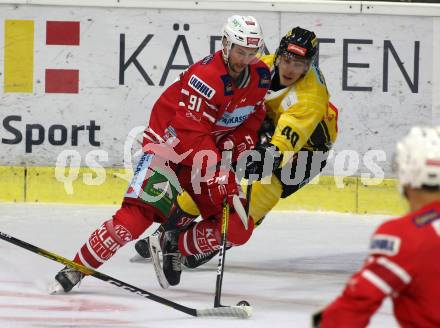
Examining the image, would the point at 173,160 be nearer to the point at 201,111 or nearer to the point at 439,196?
the point at 201,111

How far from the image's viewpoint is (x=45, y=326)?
379cm

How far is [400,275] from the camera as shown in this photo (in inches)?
77.7

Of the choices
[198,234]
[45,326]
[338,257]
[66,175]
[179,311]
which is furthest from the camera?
[66,175]

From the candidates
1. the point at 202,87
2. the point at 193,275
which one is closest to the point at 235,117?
the point at 202,87

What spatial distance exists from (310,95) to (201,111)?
79 cm

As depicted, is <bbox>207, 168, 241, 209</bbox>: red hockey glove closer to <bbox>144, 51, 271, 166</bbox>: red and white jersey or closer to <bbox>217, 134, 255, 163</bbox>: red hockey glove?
<bbox>144, 51, 271, 166</bbox>: red and white jersey

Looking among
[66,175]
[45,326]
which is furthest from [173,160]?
[66,175]

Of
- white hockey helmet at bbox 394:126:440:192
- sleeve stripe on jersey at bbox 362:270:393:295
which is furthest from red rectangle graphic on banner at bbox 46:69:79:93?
sleeve stripe on jersey at bbox 362:270:393:295

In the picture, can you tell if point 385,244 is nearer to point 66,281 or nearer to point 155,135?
point 66,281

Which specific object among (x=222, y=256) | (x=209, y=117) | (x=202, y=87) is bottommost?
(x=222, y=256)

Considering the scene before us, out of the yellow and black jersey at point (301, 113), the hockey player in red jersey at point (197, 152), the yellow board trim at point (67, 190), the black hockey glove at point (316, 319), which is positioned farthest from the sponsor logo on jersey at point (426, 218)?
the yellow board trim at point (67, 190)

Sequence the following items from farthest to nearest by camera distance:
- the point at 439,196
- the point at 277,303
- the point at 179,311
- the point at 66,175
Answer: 1. the point at 66,175
2. the point at 277,303
3. the point at 179,311
4. the point at 439,196

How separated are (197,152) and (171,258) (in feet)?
1.75

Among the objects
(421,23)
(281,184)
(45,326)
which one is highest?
(421,23)
